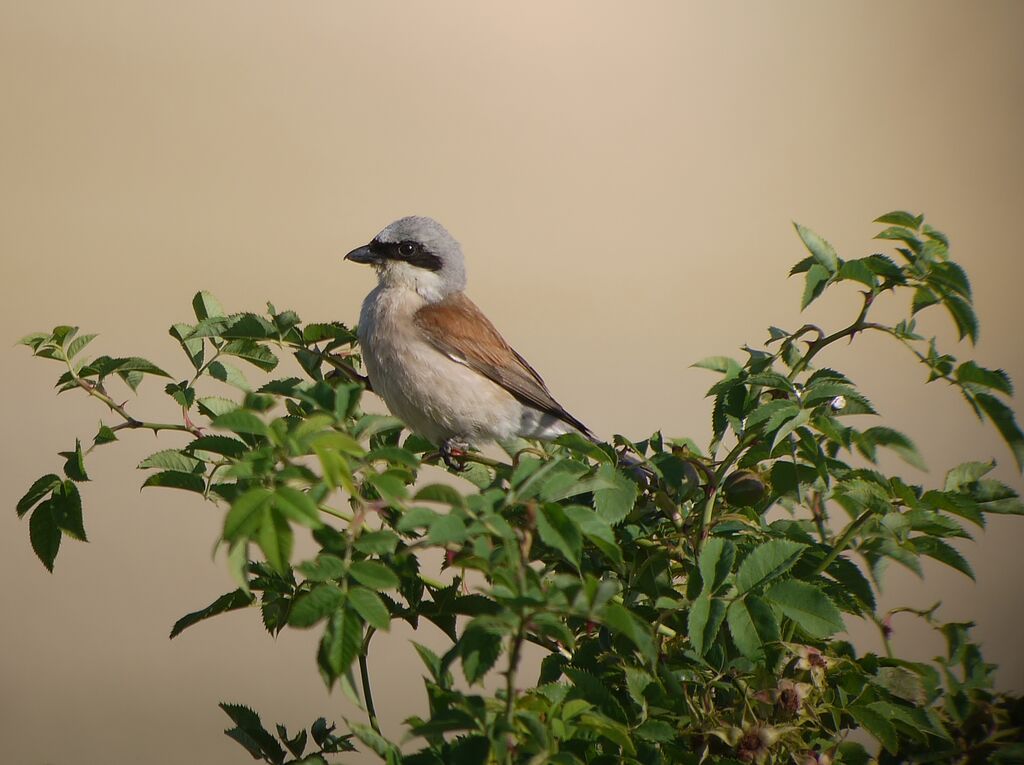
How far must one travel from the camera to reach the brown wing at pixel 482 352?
9.77 ft

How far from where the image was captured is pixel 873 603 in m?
1.30

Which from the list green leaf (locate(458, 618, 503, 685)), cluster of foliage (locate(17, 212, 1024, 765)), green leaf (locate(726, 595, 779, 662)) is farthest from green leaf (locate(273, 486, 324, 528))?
green leaf (locate(726, 595, 779, 662))

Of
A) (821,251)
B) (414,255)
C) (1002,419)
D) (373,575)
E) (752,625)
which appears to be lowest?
(752,625)

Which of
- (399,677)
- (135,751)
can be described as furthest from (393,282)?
(135,751)

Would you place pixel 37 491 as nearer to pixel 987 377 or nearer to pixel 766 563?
pixel 766 563

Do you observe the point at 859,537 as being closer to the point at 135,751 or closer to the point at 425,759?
the point at 425,759

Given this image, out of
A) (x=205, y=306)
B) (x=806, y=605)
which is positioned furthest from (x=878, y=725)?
(x=205, y=306)

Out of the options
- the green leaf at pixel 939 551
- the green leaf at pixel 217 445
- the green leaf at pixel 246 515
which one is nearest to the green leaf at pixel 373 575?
the green leaf at pixel 246 515

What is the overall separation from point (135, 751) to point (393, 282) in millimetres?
1845

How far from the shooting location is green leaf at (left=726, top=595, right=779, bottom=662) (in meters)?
1.15

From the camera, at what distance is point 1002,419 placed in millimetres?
1360

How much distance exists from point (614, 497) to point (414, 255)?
6.51 ft

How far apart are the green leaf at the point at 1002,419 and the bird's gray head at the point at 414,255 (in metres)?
1.91

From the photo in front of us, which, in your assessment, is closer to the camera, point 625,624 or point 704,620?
point 625,624
